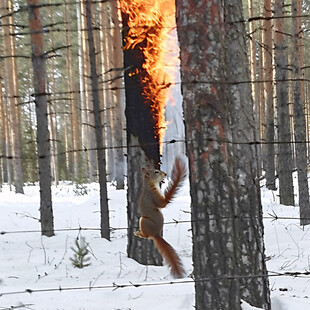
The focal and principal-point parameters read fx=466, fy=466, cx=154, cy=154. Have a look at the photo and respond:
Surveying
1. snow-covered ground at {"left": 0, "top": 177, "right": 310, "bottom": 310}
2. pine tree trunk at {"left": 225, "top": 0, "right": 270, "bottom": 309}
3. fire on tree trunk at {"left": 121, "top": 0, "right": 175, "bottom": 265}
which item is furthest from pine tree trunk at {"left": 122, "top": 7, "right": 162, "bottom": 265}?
pine tree trunk at {"left": 225, "top": 0, "right": 270, "bottom": 309}

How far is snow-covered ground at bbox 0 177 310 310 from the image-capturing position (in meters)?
4.69

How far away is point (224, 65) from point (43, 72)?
269 inches

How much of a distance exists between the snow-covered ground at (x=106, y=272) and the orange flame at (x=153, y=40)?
86.1 inches

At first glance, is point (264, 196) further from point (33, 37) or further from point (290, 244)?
point (33, 37)

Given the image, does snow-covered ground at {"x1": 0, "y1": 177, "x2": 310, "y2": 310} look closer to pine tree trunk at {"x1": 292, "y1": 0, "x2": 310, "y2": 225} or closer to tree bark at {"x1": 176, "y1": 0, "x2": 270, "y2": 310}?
tree bark at {"x1": 176, "y1": 0, "x2": 270, "y2": 310}

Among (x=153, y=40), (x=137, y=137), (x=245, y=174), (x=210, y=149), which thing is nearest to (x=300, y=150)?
(x=137, y=137)

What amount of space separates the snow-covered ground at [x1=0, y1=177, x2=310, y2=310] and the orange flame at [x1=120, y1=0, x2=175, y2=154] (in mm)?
2186

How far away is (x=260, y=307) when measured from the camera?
4312 millimetres

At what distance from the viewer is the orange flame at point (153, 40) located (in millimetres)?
6273

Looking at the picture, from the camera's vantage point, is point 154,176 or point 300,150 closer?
point 154,176

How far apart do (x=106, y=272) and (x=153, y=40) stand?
3.41 m

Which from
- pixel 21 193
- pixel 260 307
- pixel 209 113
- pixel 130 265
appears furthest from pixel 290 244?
pixel 21 193

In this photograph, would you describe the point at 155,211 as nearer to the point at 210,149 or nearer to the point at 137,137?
the point at 210,149

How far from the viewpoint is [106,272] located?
6.82m
